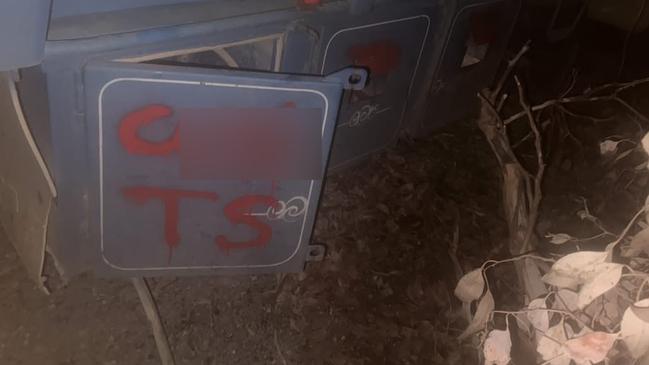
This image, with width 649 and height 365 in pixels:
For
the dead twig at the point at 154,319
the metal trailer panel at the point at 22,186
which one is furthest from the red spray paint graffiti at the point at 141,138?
the dead twig at the point at 154,319

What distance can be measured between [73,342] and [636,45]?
2.16 m

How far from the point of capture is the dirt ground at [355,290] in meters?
1.21

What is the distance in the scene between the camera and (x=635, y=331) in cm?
67

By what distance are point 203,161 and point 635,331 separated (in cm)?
67

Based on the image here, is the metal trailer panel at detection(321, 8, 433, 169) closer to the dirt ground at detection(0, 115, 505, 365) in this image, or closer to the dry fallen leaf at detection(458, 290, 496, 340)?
the dirt ground at detection(0, 115, 505, 365)

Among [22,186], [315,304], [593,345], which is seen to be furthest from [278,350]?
[593,345]

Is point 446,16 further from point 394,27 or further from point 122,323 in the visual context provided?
point 122,323

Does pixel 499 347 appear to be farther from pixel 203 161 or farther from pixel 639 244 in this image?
pixel 203 161

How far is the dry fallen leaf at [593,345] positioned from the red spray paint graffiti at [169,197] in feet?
2.09

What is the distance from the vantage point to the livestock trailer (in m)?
0.93

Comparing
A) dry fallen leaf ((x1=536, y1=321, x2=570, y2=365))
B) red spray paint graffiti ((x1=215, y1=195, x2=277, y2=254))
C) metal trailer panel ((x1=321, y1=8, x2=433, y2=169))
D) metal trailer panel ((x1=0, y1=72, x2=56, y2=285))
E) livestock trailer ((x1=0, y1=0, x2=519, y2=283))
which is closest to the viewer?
dry fallen leaf ((x1=536, y1=321, x2=570, y2=365))

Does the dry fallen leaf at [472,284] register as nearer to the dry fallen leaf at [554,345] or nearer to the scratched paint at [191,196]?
the dry fallen leaf at [554,345]

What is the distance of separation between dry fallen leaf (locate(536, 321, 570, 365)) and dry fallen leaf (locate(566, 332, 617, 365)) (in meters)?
0.04

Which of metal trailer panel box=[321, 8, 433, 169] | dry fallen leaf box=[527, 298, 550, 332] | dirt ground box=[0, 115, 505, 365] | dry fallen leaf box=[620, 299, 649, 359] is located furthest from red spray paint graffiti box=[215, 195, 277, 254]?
dry fallen leaf box=[620, 299, 649, 359]
